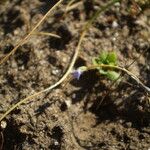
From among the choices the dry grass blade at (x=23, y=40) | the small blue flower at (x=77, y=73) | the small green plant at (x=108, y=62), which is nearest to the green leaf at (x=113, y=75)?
the small green plant at (x=108, y=62)

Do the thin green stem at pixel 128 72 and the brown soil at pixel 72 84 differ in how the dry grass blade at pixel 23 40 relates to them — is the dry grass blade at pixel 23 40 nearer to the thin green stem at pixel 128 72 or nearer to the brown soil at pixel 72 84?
the brown soil at pixel 72 84

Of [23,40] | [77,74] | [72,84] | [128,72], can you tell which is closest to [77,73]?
[77,74]

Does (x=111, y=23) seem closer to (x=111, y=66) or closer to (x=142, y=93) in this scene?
(x=111, y=66)

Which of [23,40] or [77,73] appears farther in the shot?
[23,40]

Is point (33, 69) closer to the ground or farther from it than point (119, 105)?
farther from it

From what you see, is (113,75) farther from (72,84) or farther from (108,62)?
(72,84)

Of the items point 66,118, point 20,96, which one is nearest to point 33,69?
point 20,96
